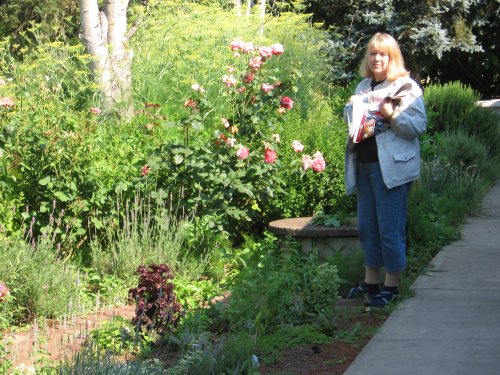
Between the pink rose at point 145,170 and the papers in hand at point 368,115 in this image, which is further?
the pink rose at point 145,170

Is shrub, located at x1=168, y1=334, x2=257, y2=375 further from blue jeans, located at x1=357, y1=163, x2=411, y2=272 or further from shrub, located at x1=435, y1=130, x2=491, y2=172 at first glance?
shrub, located at x1=435, y1=130, x2=491, y2=172

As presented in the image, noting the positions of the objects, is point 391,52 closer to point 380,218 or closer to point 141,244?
point 380,218

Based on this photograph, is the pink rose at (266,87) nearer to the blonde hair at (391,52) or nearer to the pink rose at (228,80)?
the pink rose at (228,80)

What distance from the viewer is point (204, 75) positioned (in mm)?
10453

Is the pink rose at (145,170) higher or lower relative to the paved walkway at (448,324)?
higher

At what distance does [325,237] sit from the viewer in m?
7.31

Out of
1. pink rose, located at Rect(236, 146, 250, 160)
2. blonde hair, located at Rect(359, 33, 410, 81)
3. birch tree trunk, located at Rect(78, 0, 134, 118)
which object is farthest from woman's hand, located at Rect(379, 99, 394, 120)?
birch tree trunk, located at Rect(78, 0, 134, 118)

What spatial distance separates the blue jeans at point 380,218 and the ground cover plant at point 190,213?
0.35 metres

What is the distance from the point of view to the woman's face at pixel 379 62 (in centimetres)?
607

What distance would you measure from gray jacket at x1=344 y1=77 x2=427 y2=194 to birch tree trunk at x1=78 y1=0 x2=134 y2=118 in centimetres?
401

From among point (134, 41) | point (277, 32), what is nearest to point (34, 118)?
point (134, 41)

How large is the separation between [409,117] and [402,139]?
0.18 meters

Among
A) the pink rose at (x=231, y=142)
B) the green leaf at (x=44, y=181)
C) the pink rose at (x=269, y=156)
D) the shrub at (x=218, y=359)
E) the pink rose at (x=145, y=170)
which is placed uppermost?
the pink rose at (x=231, y=142)

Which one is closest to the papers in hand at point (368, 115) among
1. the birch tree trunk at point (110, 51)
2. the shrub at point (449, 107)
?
the birch tree trunk at point (110, 51)
